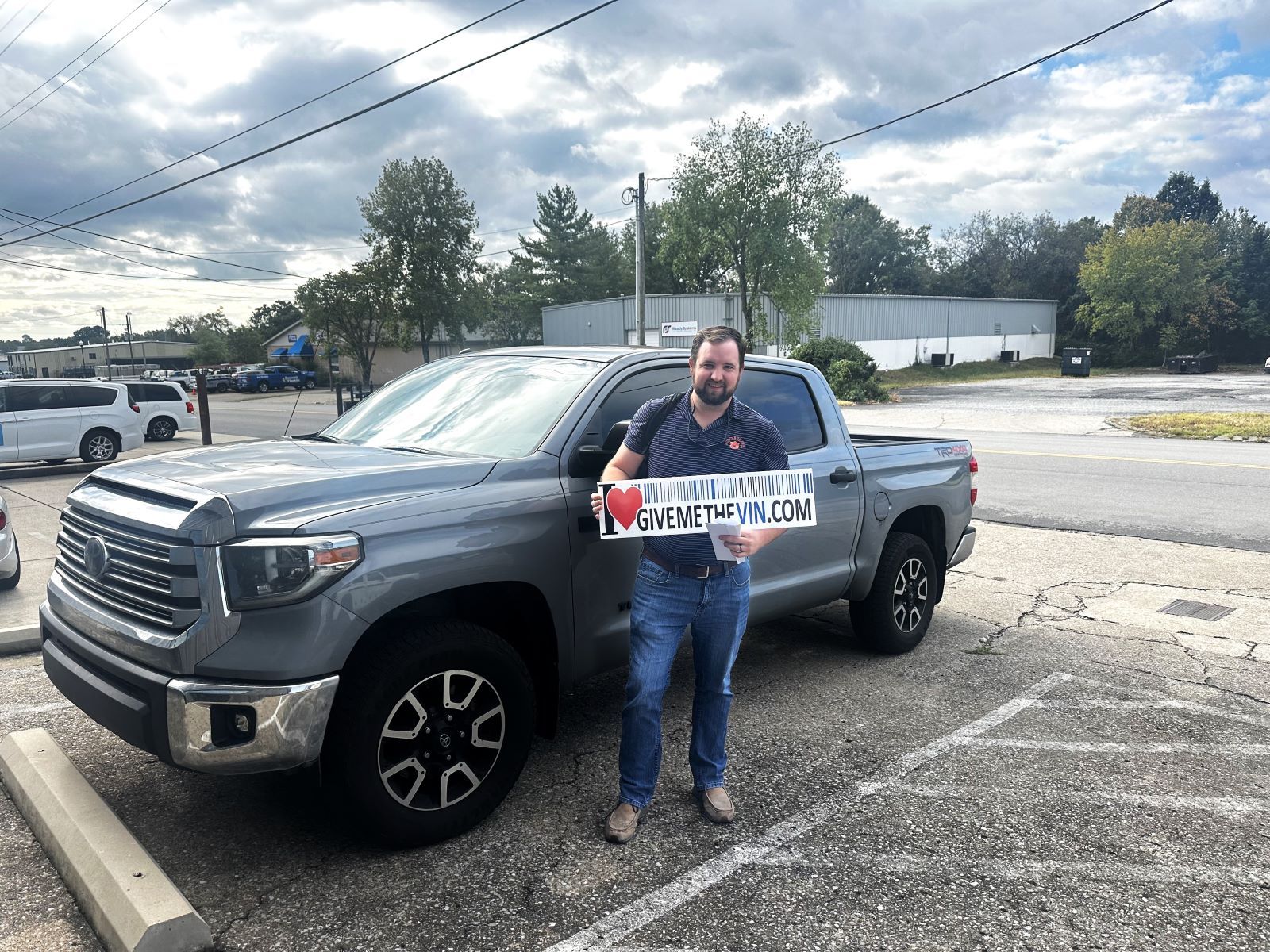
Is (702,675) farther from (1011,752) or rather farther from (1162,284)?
(1162,284)

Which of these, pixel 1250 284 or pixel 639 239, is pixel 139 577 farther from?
pixel 1250 284

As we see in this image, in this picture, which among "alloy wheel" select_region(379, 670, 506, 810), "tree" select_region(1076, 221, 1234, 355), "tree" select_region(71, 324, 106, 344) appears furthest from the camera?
"tree" select_region(71, 324, 106, 344)

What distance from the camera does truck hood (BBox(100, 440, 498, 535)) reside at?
2936 millimetres

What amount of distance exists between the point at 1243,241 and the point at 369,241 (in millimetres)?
64045

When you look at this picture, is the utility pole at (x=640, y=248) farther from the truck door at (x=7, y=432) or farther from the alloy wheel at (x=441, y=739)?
the alloy wheel at (x=441, y=739)

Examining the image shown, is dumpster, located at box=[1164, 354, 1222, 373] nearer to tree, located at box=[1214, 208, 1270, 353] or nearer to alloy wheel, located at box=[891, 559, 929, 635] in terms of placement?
tree, located at box=[1214, 208, 1270, 353]

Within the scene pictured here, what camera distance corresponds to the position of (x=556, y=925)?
2.80 metres

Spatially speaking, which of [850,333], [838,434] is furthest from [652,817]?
[850,333]

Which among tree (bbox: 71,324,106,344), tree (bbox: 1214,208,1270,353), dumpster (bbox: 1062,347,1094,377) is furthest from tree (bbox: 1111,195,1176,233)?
tree (bbox: 71,324,106,344)

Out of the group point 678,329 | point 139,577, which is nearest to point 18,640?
point 139,577

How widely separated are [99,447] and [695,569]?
57.1 ft

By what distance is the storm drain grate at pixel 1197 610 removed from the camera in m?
6.37

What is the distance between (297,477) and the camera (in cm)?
319

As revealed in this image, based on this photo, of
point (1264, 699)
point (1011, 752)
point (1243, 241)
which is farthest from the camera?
point (1243, 241)
